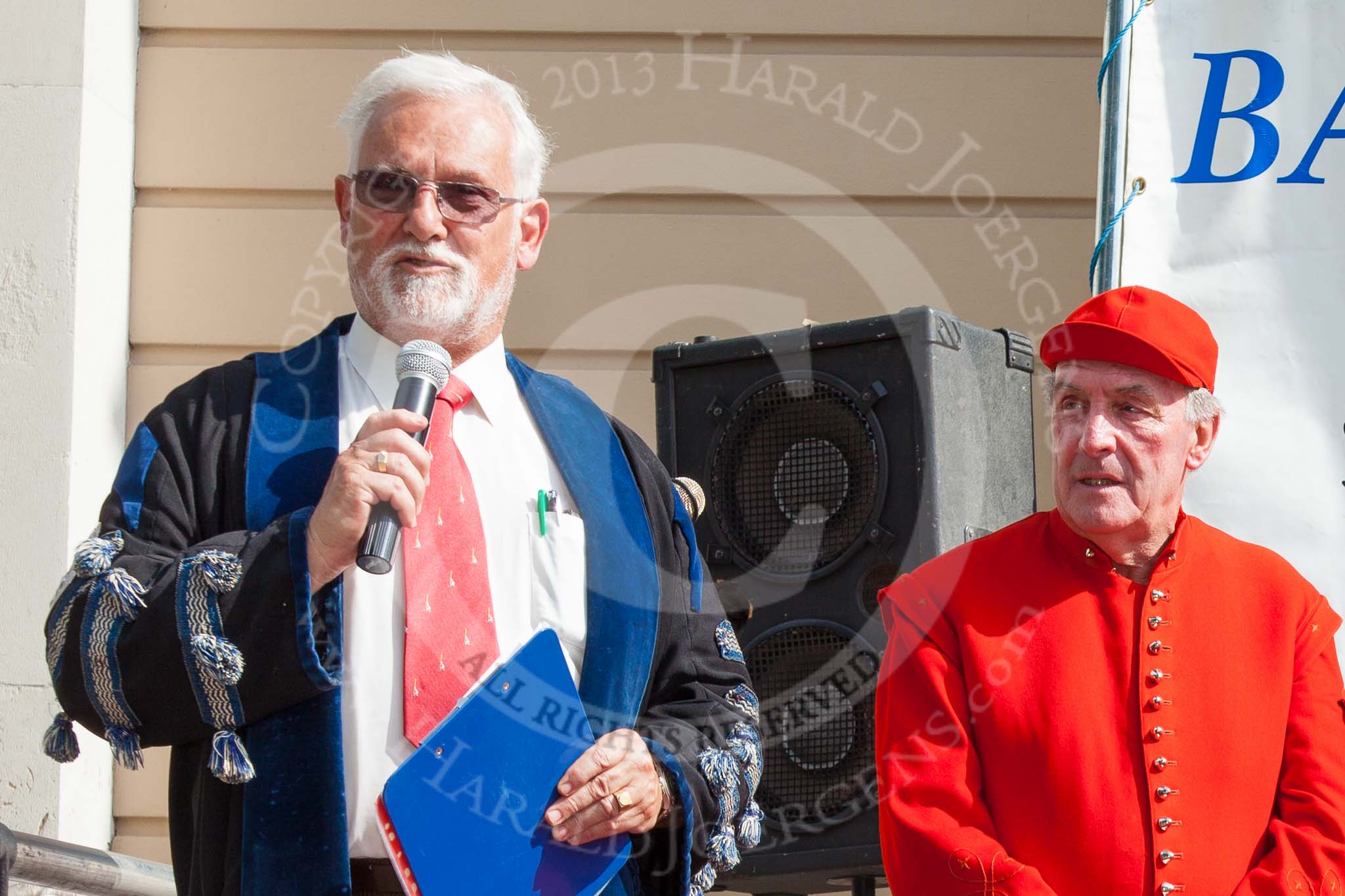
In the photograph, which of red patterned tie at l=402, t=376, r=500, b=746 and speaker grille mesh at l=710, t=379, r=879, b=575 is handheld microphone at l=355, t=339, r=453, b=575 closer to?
red patterned tie at l=402, t=376, r=500, b=746

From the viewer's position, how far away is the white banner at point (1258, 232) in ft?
9.39

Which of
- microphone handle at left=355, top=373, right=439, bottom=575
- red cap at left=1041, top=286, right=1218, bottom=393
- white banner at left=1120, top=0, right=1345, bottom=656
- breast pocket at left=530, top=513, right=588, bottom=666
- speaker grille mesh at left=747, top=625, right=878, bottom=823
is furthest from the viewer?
speaker grille mesh at left=747, top=625, right=878, bottom=823

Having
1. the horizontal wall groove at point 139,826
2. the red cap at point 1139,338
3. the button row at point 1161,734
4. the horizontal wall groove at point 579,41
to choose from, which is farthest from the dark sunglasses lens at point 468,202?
Result: the horizontal wall groove at point 139,826

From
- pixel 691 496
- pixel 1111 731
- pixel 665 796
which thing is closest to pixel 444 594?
pixel 665 796

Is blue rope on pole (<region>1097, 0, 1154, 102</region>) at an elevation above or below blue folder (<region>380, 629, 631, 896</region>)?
above

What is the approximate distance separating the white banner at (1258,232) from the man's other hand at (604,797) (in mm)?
1313

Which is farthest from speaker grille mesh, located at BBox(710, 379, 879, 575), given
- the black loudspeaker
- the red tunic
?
the red tunic

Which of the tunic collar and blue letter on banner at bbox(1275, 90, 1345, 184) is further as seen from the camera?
blue letter on banner at bbox(1275, 90, 1345, 184)

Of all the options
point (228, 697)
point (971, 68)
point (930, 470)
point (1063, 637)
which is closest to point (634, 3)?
point (971, 68)

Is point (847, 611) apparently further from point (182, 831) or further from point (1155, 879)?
point (182, 831)

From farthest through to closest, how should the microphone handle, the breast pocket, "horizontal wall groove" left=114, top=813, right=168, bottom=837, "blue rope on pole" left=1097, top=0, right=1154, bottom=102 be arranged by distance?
"horizontal wall groove" left=114, top=813, right=168, bottom=837 → "blue rope on pole" left=1097, top=0, right=1154, bottom=102 → the breast pocket → the microphone handle

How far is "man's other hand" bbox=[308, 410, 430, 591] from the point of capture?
1842 mm

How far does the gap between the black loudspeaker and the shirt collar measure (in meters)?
0.91

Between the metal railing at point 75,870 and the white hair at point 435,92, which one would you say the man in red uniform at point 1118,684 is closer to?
the white hair at point 435,92
